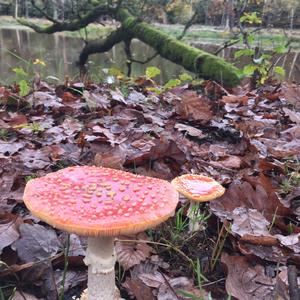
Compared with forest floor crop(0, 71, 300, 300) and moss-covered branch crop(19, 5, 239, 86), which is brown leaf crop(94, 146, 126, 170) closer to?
forest floor crop(0, 71, 300, 300)

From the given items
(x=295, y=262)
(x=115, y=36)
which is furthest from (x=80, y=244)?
(x=115, y=36)

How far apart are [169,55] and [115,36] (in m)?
2.70

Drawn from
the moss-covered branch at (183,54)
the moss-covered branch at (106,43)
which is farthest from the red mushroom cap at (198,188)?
the moss-covered branch at (106,43)

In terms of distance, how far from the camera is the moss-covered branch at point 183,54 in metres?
5.74

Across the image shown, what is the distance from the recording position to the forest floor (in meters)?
1.49

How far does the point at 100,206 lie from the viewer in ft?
3.75

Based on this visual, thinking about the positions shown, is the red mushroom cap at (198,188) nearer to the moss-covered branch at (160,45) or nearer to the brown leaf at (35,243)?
the brown leaf at (35,243)

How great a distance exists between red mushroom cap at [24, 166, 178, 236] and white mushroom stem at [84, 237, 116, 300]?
0.58 ft

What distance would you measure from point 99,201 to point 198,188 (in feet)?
2.15

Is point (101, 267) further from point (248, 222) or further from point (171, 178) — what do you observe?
point (171, 178)

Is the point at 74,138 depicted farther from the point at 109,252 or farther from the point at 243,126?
the point at 109,252

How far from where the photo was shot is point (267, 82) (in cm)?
546

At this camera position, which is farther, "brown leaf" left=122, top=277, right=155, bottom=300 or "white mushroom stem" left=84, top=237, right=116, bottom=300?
"brown leaf" left=122, top=277, right=155, bottom=300

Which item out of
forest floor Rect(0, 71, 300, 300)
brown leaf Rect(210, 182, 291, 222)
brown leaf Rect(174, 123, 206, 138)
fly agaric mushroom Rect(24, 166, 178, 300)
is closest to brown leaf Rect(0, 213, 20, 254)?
forest floor Rect(0, 71, 300, 300)
